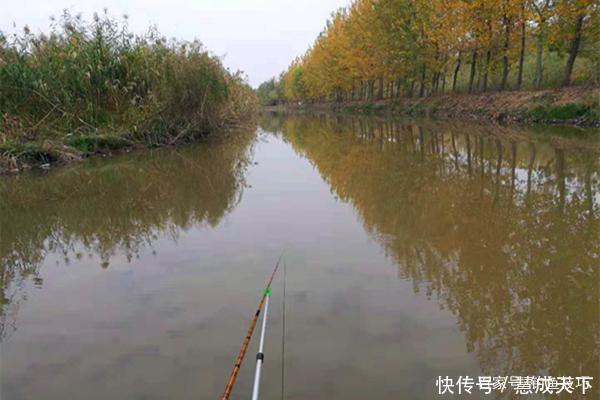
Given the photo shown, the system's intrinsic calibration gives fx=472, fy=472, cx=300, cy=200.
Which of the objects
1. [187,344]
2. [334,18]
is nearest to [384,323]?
[187,344]

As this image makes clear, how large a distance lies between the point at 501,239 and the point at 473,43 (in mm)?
20810

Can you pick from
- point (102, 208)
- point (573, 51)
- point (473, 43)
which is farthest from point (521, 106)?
point (102, 208)

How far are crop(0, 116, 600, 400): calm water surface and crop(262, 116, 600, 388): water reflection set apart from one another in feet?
0.07

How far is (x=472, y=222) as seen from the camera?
514 centimetres

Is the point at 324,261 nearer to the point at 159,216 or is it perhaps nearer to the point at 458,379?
the point at 458,379

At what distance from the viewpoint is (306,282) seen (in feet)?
12.5

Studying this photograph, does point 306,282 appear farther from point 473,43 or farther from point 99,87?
point 473,43

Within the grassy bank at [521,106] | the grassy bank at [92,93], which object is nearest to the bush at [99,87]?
the grassy bank at [92,93]

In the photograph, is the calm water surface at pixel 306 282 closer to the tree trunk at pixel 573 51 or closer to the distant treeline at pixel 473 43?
the tree trunk at pixel 573 51

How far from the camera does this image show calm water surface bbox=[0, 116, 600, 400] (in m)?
2.62

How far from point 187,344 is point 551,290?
2.58m

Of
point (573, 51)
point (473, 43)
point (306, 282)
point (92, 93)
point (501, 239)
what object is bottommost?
point (306, 282)

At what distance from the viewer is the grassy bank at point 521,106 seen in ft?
49.3

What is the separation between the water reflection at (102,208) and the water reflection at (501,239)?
2.10 m
